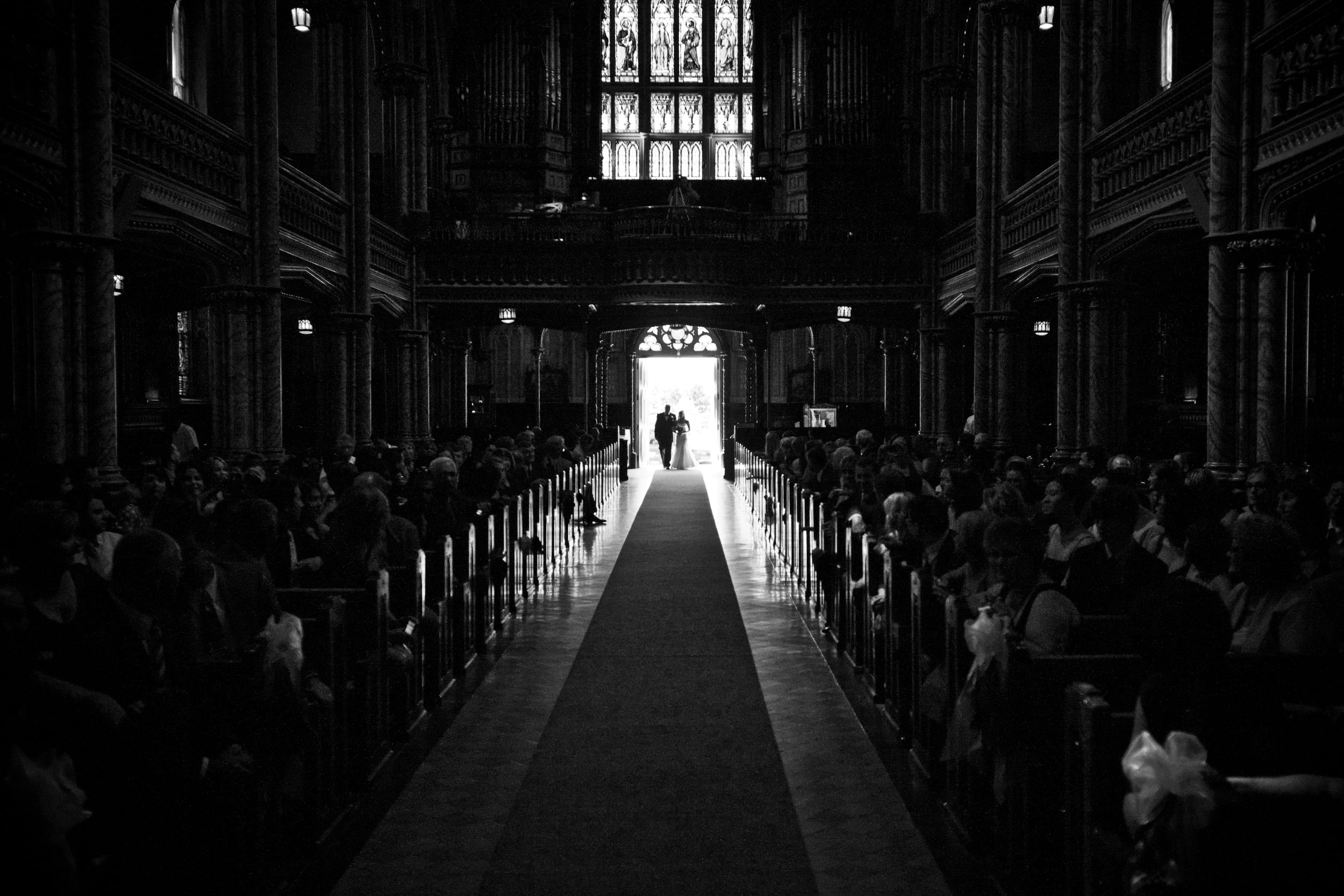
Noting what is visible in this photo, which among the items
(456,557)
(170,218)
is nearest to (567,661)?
(456,557)

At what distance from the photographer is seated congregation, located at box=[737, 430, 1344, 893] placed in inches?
115

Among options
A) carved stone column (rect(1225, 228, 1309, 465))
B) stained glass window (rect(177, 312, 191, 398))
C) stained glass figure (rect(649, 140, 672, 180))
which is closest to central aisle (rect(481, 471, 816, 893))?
carved stone column (rect(1225, 228, 1309, 465))

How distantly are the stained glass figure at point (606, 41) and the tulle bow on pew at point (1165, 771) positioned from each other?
3459 centimetres

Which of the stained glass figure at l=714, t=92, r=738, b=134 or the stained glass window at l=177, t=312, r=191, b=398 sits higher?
the stained glass figure at l=714, t=92, r=738, b=134

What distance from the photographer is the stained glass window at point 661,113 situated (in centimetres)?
3534

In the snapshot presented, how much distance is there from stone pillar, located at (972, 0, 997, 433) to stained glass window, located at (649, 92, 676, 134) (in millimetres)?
17172

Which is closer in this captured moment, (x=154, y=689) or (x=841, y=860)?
(x=154, y=689)

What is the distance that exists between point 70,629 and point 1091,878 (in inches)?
132

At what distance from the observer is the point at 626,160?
35406 millimetres

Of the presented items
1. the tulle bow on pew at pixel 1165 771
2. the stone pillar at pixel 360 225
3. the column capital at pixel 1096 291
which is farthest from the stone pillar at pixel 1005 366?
the tulle bow on pew at pixel 1165 771

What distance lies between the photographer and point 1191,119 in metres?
11.6

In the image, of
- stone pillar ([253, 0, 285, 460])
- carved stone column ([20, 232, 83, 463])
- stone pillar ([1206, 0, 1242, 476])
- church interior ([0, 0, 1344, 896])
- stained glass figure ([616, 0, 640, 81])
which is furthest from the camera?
stained glass figure ([616, 0, 640, 81])

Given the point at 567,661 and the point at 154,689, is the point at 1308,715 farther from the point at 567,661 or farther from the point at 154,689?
the point at 567,661

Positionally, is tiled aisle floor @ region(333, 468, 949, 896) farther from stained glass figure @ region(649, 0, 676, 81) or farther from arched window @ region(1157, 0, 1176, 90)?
stained glass figure @ region(649, 0, 676, 81)
